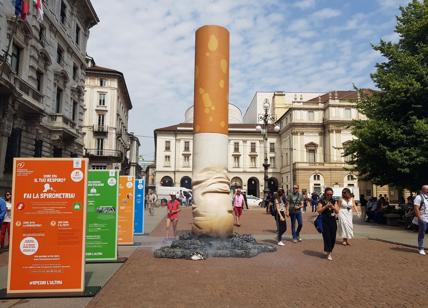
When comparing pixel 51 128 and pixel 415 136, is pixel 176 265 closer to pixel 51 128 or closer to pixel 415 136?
pixel 415 136

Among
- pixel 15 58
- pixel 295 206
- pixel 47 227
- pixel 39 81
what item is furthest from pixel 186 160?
pixel 47 227

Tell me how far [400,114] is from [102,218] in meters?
→ 16.5

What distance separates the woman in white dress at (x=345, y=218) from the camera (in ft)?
40.9

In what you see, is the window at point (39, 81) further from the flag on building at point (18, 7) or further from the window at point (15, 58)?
the flag on building at point (18, 7)

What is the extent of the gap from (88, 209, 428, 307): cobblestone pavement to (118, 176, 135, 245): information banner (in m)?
2.01

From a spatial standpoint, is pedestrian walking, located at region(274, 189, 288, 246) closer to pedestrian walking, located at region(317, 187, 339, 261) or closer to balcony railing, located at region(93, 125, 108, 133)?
pedestrian walking, located at region(317, 187, 339, 261)

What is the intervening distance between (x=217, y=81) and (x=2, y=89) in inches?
490

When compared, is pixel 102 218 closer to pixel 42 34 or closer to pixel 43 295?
pixel 43 295

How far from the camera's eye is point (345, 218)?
12.8 metres

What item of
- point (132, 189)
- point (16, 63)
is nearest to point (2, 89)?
point (16, 63)

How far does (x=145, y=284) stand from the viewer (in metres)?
6.76

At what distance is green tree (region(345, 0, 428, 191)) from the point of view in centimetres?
1833

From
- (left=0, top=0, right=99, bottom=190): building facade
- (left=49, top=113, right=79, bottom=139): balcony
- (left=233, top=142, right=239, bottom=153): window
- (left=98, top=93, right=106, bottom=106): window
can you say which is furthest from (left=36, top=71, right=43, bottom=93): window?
(left=233, top=142, right=239, bottom=153): window

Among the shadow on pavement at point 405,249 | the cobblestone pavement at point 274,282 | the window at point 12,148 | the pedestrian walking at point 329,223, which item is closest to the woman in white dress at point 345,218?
the shadow on pavement at point 405,249
